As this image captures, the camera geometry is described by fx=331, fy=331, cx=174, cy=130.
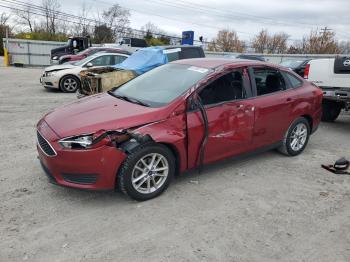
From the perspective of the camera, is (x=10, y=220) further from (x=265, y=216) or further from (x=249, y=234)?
(x=265, y=216)

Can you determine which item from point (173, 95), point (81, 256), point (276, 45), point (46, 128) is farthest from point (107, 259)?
point (276, 45)

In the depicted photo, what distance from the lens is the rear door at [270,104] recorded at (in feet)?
15.5

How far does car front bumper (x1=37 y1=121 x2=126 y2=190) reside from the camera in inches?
134

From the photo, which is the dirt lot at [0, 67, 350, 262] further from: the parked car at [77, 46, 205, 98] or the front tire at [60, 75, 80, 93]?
the front tire at [60, 75, 80, 93]

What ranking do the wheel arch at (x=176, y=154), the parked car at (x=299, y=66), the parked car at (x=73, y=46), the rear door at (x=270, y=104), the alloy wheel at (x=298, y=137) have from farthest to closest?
1. the parked car at (x=73, y=46)
2. the parked car at (x=299, y=66)
3. the alloy wheel at (x=298, y=137)
4. the rear door at (x=270, y=104)
5. the wheel arch at (x=176, y=154)

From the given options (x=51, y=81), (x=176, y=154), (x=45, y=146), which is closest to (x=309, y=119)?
(x=176, y=154)

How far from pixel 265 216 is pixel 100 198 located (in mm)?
1880

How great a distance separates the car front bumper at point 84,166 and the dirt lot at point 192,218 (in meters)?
0.32

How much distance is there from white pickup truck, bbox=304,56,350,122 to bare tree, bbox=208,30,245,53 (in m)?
62.5

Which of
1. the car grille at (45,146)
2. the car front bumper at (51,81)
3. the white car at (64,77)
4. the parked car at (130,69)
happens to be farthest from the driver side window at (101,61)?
the car grille at (45,146)

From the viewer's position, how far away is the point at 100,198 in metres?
3.87

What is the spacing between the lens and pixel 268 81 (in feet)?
16.6

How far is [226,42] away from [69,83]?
61713mm

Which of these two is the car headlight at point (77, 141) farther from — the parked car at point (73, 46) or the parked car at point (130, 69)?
the parked car at point (73, 46)
